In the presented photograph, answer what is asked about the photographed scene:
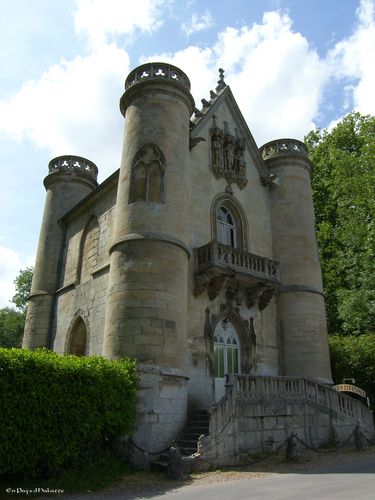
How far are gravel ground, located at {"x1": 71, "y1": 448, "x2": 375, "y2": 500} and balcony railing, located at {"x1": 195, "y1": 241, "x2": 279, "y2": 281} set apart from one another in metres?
5.51

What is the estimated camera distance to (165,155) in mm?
A: 13430

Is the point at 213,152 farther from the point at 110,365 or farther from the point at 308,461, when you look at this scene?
the point at 308,461

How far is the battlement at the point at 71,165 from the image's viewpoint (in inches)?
822

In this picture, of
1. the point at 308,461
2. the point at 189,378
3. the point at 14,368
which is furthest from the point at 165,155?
the point at 308,461

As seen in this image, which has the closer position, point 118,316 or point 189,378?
point 118,316

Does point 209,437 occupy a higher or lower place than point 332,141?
lower

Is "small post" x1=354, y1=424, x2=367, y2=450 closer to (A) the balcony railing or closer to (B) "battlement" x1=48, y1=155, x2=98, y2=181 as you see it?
(A) the balcony railing

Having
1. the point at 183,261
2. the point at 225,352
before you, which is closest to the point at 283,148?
the point at 183,261

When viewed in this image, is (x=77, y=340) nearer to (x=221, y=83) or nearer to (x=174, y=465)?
(x=174, y=465)

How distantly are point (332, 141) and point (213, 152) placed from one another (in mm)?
14388

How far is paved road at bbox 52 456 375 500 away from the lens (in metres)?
6.73

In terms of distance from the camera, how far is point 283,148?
61.7ft

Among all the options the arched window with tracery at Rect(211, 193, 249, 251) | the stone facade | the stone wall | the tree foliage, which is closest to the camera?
the stone wall

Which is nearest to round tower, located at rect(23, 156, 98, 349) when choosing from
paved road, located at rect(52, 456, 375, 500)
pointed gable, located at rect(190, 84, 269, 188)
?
pointed gable, located at rect(190, 84, 269, 188)
